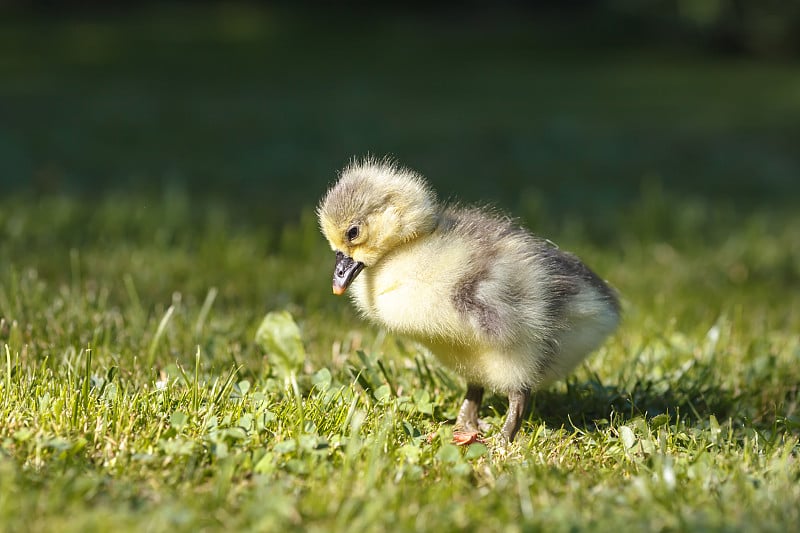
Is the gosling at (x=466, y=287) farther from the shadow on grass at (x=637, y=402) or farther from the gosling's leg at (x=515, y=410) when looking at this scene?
the shadow on grass at (x=637, y=402)

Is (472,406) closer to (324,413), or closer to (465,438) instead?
(465,438)

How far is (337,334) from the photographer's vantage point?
187 inches

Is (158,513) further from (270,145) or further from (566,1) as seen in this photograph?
(566,1)

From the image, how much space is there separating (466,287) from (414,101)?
1153 cm

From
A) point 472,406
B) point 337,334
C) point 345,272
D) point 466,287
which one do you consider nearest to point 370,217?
point 345,272

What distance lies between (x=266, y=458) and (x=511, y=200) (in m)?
5.94

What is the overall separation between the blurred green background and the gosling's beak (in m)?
3.59

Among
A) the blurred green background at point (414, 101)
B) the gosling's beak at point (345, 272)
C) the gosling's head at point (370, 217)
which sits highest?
the gosling's head at point (370, 217)

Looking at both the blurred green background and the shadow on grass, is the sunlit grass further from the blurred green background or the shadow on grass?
the blurred green background

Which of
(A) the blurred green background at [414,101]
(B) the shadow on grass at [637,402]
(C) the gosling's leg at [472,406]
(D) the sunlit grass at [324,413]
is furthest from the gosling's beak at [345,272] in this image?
(A) the blurred green background at [414,101]

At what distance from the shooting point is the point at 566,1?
87.6 ft

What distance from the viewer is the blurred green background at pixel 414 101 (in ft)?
29.9

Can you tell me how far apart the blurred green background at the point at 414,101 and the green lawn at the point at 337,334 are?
87 millimetres

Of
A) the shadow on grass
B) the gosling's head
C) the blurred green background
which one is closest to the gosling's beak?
the gosling's head
